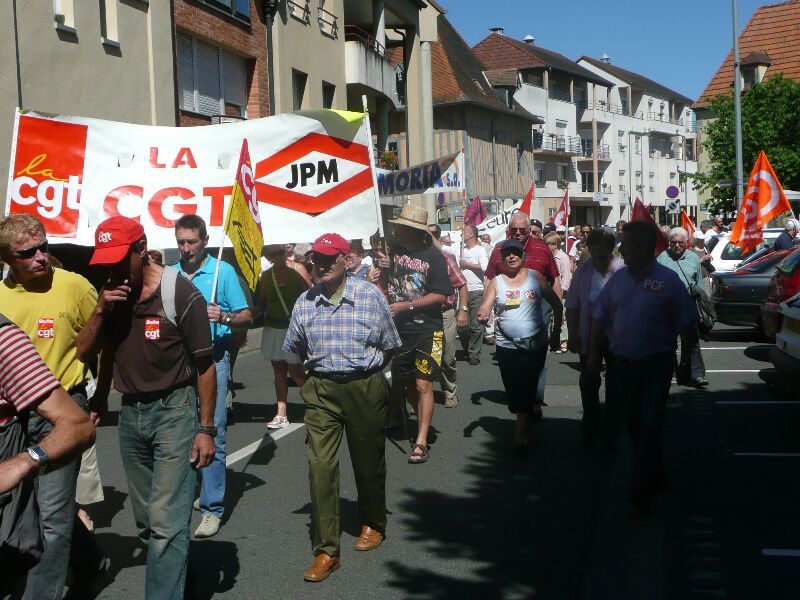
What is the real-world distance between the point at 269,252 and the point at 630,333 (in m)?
4.09

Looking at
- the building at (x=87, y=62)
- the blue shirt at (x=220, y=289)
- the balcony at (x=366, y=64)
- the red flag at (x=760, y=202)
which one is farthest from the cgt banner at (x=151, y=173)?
the balcony at (x=366, y=64)

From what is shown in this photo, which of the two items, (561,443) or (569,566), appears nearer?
(569,566)

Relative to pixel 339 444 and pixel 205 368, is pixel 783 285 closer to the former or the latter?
pixel 339 444

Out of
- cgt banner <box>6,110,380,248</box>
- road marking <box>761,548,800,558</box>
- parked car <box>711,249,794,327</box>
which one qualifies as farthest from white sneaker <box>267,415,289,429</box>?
parked car <box>711,249,794,327</box>

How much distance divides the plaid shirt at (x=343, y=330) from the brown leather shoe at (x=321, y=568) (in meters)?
0.98

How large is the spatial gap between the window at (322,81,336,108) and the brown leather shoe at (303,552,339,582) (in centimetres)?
2127

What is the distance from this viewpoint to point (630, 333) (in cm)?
686

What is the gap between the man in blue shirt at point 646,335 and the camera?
266 inches

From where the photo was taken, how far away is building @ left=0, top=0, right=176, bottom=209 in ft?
44.7

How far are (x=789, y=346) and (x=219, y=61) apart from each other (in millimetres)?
14210

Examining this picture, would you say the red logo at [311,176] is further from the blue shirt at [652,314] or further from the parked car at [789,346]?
the parked car at [789,346]

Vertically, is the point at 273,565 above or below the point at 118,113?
below

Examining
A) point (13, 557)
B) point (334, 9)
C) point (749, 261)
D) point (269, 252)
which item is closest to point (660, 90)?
point (334, 9)

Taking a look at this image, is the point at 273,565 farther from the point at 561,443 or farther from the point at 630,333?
the point at 561,443
